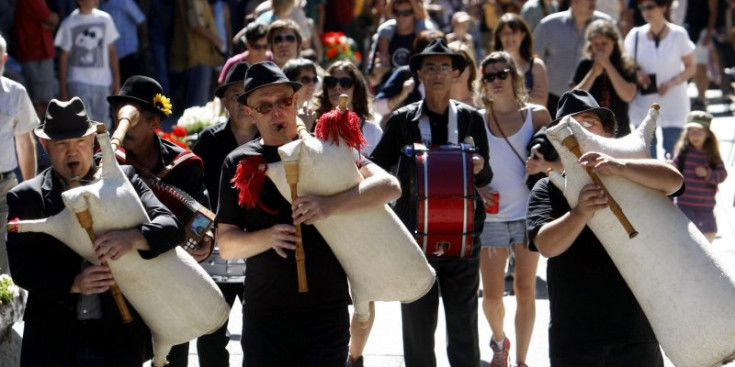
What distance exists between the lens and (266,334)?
5086 mm

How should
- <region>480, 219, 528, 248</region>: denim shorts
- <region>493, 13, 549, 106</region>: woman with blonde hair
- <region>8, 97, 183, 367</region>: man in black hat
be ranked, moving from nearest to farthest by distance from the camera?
1. <region>8, 97, 183, 367</region>: man in black hat
2. <region>480, 219, 528, 248</region>: denim shorts
3. <region>493, 13, 549, 106</region>: woman with blonde hair

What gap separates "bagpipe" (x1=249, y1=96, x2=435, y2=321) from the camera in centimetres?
479

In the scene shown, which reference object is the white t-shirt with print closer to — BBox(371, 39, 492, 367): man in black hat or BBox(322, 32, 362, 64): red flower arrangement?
BBox(322, 32, 362, 64): red flower arrangement

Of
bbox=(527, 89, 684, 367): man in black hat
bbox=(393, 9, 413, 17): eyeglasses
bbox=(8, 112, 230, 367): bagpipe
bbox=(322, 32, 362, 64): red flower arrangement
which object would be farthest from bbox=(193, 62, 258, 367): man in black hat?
bbox=(322, 32, 362, 64): red flower arrangement

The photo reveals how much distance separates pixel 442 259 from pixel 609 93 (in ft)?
12.3

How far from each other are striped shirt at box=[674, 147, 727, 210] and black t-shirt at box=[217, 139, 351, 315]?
4902 mm

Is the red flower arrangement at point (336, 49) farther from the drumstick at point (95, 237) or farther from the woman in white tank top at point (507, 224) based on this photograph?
the drumstick at point (95, 237)

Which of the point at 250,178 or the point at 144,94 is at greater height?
the point at 144,94

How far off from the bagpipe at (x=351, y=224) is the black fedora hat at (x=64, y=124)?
2.52 feet

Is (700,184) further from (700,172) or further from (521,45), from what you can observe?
(521,45)

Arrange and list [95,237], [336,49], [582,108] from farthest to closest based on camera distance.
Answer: [336,49], [582,108], [95,237]

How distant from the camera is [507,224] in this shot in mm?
7145

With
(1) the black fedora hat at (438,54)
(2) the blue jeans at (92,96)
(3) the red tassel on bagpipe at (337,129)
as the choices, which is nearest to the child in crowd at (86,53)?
(2) the blue jeans at (92,96)

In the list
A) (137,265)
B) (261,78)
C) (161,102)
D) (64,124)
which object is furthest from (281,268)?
(161,102)
